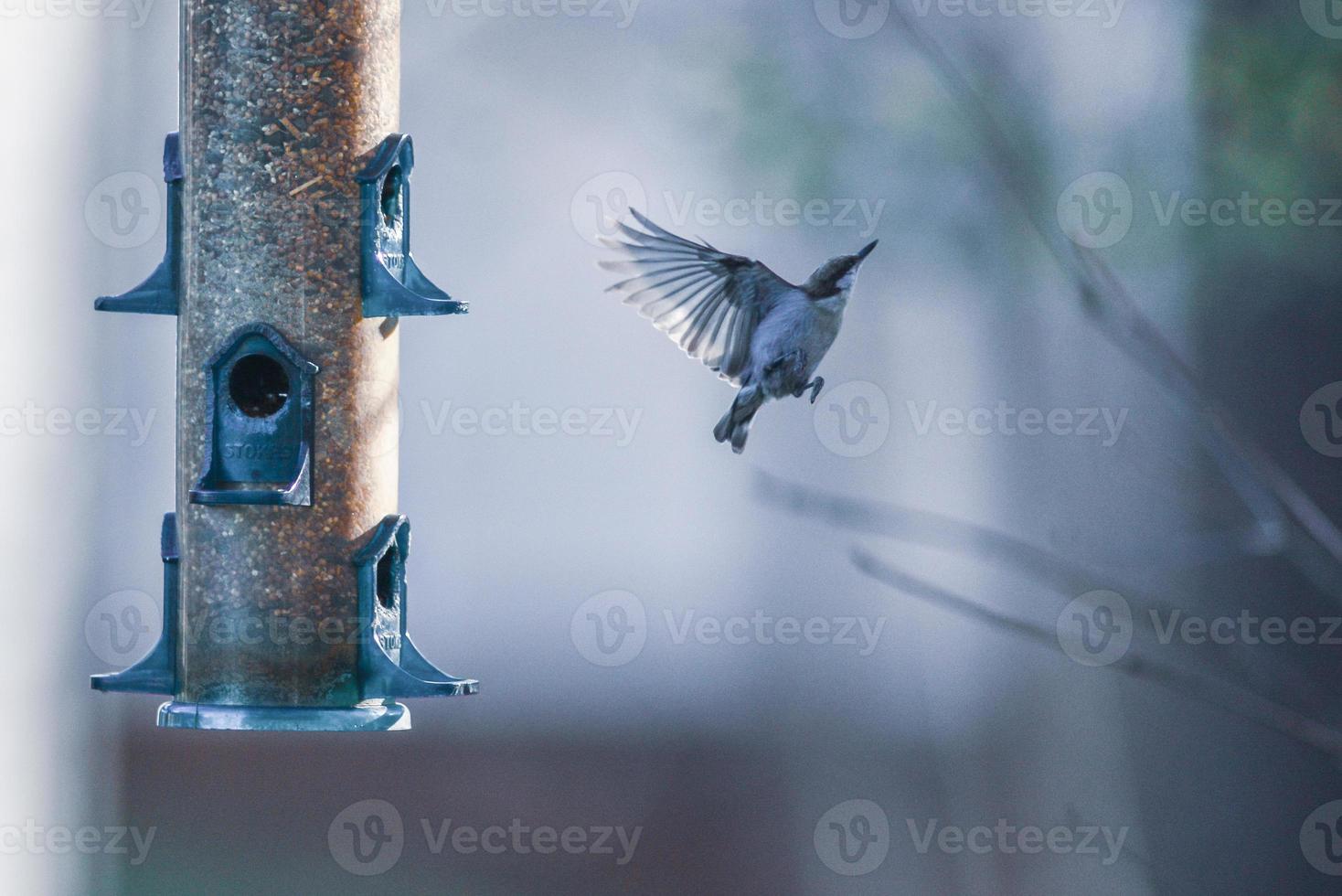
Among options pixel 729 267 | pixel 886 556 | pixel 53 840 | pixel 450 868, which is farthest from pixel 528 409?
pixel 729 267

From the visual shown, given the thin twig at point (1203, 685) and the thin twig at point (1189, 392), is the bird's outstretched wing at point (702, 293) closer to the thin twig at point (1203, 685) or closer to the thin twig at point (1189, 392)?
the thin twig at point (1203, 685)

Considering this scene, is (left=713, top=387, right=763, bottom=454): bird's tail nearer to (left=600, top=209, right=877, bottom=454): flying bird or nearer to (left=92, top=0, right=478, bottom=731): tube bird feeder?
(left=600, top=209, right=877, bottom=454): flying bird

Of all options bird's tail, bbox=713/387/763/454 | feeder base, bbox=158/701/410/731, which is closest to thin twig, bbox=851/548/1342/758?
bird's tail, bbox=713/387/763/454

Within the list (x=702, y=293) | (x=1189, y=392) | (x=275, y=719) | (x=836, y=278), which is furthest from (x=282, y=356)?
(x=1189, y=392)

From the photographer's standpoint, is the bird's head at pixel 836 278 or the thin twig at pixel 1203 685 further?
the bird's head at pixel 836 278

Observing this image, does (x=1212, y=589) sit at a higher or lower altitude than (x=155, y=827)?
higher

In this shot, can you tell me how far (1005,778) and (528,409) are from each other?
3.18 m

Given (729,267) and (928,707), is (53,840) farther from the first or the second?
(729,267)

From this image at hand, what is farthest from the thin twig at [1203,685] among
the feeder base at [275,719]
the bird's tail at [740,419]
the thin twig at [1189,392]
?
the feeder base at [275,719]

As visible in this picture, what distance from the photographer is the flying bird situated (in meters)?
3.84

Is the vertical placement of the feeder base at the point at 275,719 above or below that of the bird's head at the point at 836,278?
below

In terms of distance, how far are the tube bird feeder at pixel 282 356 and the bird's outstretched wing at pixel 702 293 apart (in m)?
0.54

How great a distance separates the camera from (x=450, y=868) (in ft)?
27.3

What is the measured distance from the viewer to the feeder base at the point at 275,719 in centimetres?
338
